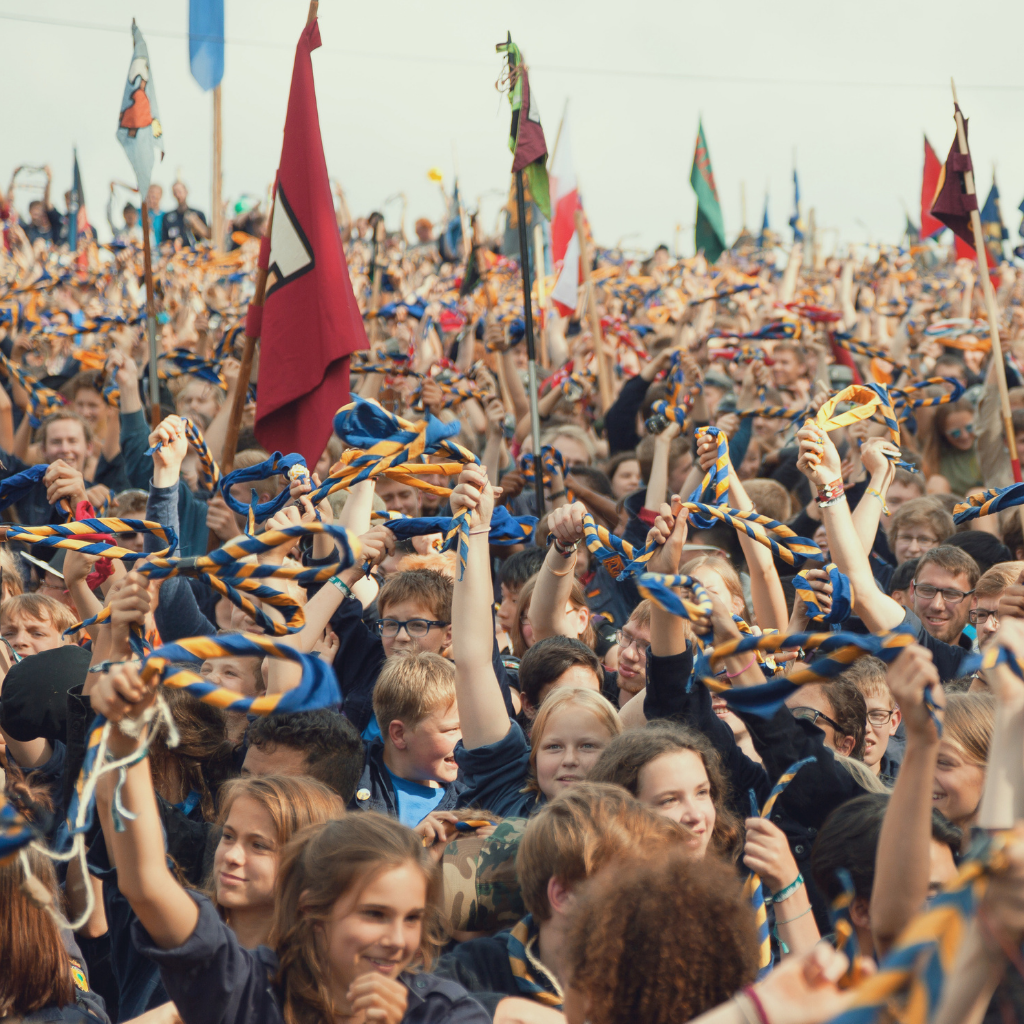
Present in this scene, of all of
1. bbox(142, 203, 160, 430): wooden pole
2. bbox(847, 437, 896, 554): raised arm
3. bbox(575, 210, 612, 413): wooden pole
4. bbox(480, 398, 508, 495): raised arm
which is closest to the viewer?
bbox(847, 437, 896, 554): raised arm

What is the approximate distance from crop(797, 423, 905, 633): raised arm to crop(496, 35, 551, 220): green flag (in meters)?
4.18

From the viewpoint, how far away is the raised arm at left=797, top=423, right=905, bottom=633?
378 cm

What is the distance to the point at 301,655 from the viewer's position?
2.28m

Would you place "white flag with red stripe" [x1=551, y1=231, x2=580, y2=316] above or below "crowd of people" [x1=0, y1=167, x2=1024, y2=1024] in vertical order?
above

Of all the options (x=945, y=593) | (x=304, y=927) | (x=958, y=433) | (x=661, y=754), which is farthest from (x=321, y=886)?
(x=958, y=433)

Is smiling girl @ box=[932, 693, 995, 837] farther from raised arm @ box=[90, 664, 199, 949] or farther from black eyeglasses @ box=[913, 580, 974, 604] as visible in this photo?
raised arm @ box=[90, 664, 199, 949]

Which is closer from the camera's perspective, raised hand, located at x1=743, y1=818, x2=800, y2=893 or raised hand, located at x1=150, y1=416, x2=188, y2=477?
raised hand, located at x1=743, y1=818, x2=800, y2=893

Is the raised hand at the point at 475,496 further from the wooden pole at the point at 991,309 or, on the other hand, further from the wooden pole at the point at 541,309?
the wooden pole at the point at 541,309

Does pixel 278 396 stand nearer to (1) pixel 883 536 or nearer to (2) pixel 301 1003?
(1) pixel 883 536

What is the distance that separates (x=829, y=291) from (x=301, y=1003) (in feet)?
57.0

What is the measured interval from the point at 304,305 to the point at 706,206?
24.9 ft

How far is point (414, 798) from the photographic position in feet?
13.7

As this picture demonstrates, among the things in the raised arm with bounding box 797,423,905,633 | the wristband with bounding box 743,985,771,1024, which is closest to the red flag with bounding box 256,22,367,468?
the raised arm with bounding box 797,423,905,633

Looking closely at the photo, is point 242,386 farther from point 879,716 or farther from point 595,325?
point 595,325
